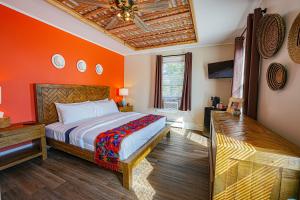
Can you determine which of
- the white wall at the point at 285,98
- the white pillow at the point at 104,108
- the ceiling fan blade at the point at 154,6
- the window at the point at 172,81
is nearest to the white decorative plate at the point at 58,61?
the white pillow at the point at 104,108

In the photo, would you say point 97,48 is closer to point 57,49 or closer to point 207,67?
point 57,49

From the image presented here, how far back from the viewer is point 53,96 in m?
2.82

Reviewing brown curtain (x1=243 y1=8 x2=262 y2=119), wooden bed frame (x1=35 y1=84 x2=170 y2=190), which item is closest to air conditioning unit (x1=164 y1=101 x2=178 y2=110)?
wooden bed frame (x1=35 y1=84 x2=170 y2=190)

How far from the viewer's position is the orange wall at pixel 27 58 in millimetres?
2186

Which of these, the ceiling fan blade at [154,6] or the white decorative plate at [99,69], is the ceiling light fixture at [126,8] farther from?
the white decorative plate at [99,69]

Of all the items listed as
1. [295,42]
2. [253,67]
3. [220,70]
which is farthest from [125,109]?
[295,42]

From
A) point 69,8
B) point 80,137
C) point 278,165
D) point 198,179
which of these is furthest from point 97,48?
point 278,165

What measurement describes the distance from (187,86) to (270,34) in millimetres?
2581

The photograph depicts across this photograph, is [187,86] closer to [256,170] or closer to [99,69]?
[99,69]

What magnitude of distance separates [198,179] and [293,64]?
5.73 ft

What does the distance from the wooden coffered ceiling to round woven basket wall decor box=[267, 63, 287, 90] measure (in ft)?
4.78

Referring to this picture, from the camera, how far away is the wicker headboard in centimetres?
257

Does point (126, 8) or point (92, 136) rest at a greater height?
point (126, 8)

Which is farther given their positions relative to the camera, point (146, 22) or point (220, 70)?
point (220, 70)
